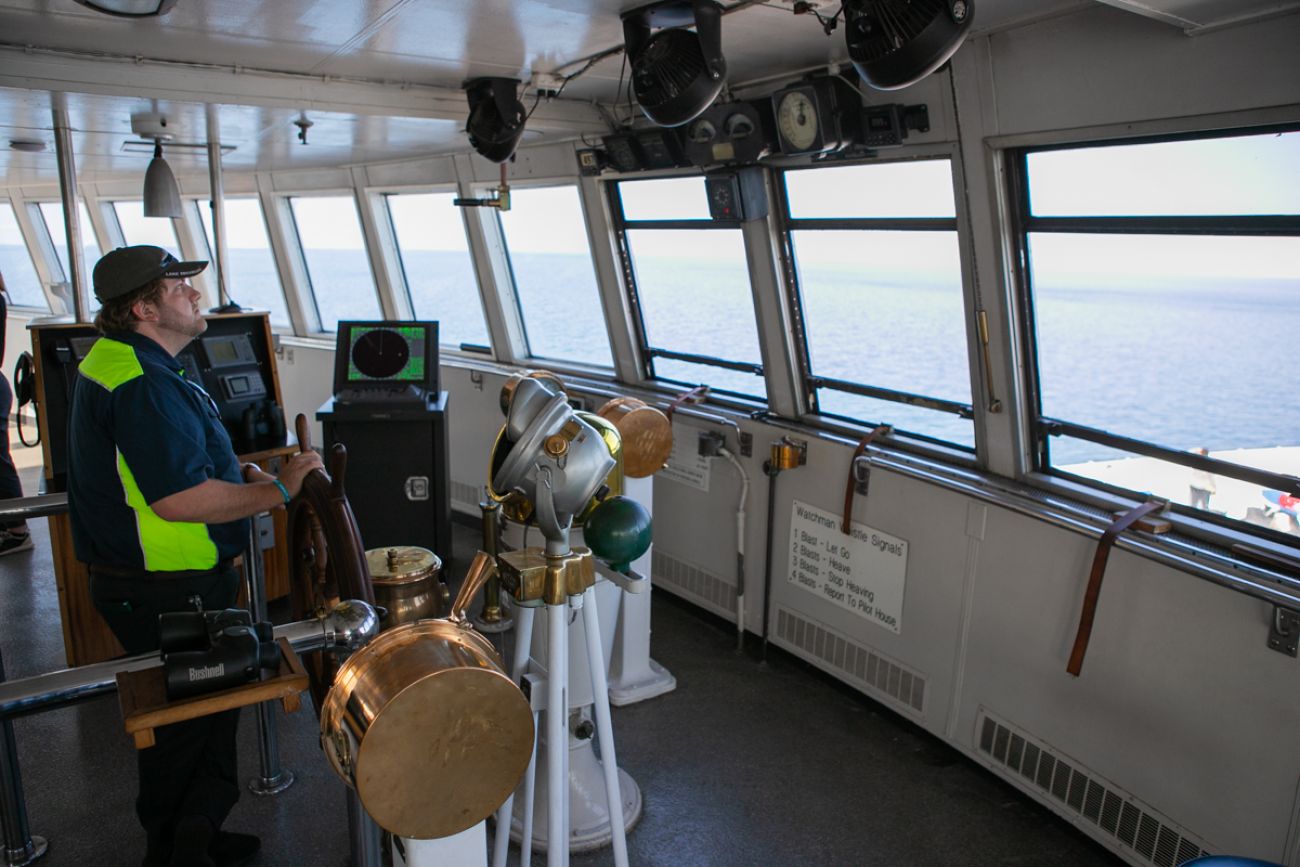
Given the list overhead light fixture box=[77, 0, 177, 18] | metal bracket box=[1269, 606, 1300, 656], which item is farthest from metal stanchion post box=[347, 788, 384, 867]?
metal bracket box=[1269, 606, 1300, 656]

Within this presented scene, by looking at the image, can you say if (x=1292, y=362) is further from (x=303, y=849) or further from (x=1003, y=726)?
(x=303, y=849)

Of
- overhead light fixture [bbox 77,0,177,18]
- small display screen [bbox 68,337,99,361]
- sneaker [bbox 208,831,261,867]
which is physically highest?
overhead light fixture [bbox 77,0,177,18]

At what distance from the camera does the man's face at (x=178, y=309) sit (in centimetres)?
251

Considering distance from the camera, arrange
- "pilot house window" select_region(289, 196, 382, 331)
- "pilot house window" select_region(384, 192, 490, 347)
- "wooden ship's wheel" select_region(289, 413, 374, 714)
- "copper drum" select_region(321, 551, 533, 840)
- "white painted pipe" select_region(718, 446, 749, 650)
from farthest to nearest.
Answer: "pilot house window" select_region(289, 196, 382, 331), "pilot house window" select_region(384, 192, 490, 347), "white painted pipe" select_region(718, 446, 749, 650), "wooden ship's wheel" select_region(289, 413, 374, 714), "copper drum" select_region(321, 551, 533, 840)

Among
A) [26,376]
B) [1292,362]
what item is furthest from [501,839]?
[26,376]

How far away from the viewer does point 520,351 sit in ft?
22.1

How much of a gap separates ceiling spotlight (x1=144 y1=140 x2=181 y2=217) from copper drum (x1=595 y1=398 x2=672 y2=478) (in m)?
2.97

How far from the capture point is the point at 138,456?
234 cm

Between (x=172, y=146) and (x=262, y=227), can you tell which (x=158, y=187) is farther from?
(x=262, y=227)

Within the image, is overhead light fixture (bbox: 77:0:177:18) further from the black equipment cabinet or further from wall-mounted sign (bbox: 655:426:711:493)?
wall-mounted sign (bbox: 655:426:711:493)

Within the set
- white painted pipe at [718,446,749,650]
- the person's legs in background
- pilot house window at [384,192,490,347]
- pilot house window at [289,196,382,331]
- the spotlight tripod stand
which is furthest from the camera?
pilot house window at [289,196,382,331]

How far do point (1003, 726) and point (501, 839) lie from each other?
1.97m

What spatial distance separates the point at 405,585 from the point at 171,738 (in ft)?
3.65

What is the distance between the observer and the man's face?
8.22 ft
